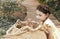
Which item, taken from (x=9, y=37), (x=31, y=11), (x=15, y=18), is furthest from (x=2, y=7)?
(x=9, y=37)

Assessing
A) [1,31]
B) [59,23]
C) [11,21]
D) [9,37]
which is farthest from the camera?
[59,23]

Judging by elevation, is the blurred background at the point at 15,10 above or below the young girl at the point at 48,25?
below

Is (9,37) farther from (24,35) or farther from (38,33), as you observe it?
(38,33)

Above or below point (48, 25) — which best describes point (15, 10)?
below

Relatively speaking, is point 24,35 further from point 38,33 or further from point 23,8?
point 23,8

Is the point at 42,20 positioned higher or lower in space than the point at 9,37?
higher

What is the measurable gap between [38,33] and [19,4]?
32.0 inches

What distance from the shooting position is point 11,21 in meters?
2.75

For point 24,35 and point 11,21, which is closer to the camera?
point 24,35

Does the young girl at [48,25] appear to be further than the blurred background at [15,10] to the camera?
No

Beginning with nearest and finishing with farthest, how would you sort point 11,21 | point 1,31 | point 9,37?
1. point 9,37
2. point 1,31
3. point 11,21

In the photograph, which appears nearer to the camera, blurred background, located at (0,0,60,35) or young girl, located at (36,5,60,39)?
young girl, located at (36,5,60,39)

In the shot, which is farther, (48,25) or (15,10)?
(15,10)

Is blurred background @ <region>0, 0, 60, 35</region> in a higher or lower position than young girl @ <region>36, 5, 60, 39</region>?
lower
